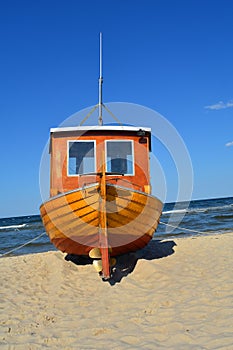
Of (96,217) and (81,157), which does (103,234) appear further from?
(81,157)

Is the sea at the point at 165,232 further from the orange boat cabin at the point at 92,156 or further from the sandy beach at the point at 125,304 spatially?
the orange boat cabin at the point at 92,156

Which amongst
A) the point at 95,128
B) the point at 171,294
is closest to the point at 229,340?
the point at 171,294

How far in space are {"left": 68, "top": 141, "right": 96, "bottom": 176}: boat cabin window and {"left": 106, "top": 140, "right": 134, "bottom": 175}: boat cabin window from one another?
0.37 metres

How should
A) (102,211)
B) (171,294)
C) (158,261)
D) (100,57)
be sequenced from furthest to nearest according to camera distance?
(100,57) < (158,261) < (102,211) < (171,294)

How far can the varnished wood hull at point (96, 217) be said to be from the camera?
247 inches

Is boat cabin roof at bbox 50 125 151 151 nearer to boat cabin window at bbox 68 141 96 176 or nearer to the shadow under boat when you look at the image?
boat cabin window at bbox 68 141 96 176

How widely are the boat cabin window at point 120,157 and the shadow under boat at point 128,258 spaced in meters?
2.16

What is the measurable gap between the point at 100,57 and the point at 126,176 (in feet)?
11.9

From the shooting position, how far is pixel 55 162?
7.80m

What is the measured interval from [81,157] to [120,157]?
915mm

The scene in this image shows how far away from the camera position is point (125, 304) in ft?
17.7

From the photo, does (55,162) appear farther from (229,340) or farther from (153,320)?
(229,340)

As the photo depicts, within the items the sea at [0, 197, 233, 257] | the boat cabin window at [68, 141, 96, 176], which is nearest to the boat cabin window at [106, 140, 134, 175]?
the boat cabin window at [68, 141, 96, 176]

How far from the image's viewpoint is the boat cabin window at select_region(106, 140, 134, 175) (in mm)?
7812
